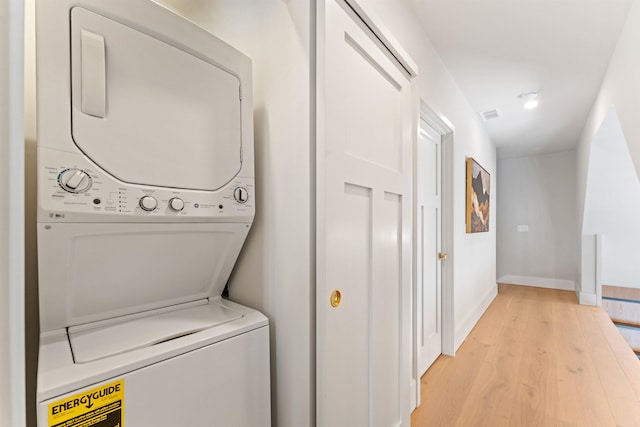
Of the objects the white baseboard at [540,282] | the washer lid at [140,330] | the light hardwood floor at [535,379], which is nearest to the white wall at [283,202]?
the washer lid at [140,330]

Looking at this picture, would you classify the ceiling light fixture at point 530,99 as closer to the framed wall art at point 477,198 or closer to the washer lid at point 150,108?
the framed wall art at point 477,198

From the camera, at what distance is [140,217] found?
76cm

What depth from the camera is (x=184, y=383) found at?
0.75 m

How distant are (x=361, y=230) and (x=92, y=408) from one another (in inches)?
34.3

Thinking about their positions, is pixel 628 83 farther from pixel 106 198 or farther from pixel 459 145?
pixel 106 198

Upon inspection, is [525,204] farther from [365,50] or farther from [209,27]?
[209,27]

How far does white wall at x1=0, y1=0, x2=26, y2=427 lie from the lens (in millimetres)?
341

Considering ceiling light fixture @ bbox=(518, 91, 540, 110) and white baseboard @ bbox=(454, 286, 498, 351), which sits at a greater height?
ceiling light fixture @ bbox=(518, 91, 540, 110)

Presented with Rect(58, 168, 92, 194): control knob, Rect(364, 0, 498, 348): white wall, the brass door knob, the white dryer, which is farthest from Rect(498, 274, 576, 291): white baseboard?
Rect(58, 168, 92, 194): control knob

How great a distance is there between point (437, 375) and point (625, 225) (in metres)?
4.02

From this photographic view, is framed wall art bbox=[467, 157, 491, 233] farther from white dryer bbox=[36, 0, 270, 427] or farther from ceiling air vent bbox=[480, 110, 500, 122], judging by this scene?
white dryer bbox=[36, 0, 270, 427]

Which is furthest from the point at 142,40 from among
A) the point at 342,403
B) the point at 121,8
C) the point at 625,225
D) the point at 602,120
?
the point at 625,225

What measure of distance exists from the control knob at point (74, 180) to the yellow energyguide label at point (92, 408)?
42 cm

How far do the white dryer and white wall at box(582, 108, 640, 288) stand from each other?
3.30m
